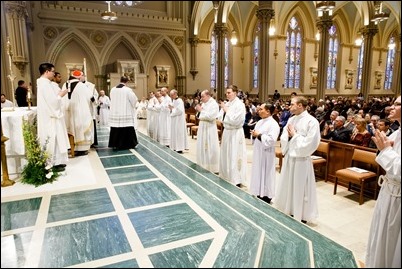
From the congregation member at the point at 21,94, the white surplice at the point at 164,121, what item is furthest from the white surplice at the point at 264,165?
the congregation member at the point at 21,94

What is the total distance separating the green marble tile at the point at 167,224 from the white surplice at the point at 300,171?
1.50m

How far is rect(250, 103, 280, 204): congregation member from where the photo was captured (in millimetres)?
4840

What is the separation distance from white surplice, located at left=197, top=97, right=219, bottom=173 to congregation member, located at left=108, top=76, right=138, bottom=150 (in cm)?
197

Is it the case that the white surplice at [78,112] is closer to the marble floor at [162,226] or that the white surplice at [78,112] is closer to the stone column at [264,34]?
the marble floor at [162,226]

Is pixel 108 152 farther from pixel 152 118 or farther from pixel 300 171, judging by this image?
pixel 300 171

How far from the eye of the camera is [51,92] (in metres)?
5.06

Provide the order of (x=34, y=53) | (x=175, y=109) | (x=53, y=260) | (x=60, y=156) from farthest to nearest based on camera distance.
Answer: (x=34, y=53)
(x=175, y=109)
(x=60, y=156)
(x=53, y=260)

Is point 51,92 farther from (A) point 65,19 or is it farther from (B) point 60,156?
(A) point 65,19

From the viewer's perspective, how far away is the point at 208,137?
6.72m

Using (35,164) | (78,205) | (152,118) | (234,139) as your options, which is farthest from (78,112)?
(152,118)

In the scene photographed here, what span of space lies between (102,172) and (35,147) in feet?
3.90

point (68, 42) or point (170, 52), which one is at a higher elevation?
point (68, 42)

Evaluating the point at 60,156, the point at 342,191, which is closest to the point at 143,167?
the point at 60,156

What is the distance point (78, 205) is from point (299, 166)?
3.08m
